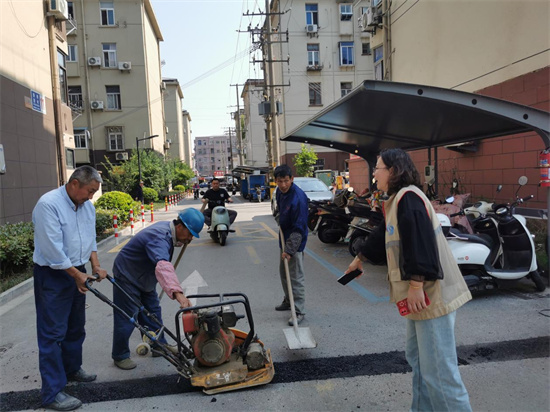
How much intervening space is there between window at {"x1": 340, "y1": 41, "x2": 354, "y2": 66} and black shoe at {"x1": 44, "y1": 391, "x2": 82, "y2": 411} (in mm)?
37510

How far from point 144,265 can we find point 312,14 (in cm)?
3722

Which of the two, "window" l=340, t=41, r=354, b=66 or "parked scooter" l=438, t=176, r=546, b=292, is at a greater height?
"window" l=340, t=41, r=354, b=66

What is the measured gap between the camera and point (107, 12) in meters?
32.3

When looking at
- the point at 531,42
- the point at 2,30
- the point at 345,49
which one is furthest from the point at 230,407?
the point at 345,49

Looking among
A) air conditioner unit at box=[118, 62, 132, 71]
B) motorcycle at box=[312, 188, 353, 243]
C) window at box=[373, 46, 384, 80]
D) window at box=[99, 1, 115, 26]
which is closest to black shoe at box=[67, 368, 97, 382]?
motorcycle at box=[312, 188, 353, 243]

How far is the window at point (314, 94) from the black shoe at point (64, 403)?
116ft

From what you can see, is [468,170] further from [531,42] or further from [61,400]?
[61,400]

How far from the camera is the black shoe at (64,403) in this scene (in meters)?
2.98

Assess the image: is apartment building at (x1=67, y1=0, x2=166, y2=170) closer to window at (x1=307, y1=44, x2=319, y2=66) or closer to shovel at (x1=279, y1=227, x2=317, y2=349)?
window at (x1=307, y1=44, x2=319, y2=66)

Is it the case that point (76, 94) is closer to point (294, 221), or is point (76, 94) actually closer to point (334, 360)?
point (294, 221)

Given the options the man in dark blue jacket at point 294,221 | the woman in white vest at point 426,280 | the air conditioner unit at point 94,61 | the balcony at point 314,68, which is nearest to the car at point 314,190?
the man in dark blue jacket at point 294,221

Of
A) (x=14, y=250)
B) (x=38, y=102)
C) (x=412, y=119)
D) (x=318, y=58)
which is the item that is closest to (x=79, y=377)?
(x=14, y=250)

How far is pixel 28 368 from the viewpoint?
373 centimetres

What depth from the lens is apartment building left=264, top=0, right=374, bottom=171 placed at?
117 ft
